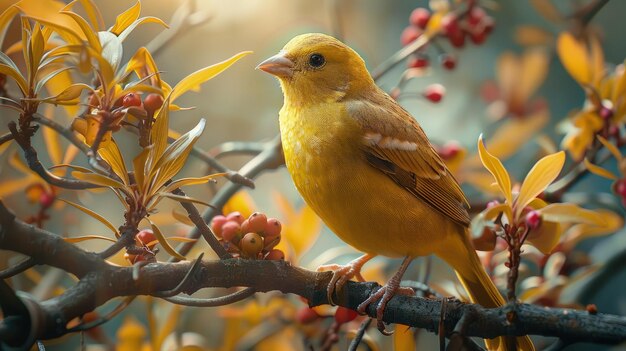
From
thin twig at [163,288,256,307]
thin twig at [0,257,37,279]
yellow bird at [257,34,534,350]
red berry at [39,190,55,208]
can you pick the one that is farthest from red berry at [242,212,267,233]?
red berry at [39,190,55,208]

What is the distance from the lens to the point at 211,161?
1286 millimetres

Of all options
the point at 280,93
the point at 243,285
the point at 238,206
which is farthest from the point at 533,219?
the point at 280,93

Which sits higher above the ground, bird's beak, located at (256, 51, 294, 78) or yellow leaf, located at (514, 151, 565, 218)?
bird's beak, located at (256, 51, 294, 78)

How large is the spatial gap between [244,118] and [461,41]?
114 cm

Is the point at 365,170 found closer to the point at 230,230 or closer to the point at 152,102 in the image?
the point at 230,230

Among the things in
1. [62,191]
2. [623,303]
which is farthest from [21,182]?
[623,303]

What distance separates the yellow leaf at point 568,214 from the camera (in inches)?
41.4

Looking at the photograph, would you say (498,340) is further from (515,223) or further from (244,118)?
(244,118)

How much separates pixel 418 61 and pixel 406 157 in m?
0.38

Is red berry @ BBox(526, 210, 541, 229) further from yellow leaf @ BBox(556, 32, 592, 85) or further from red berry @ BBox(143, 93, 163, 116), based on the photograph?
yellow leaf @ BBox(556, 32, 592, 85)

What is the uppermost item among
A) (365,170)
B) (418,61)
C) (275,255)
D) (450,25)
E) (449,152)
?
(450,25)

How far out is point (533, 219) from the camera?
107 centimetres

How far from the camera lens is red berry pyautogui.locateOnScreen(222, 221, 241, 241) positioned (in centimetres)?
116

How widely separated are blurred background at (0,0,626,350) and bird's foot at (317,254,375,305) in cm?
19
